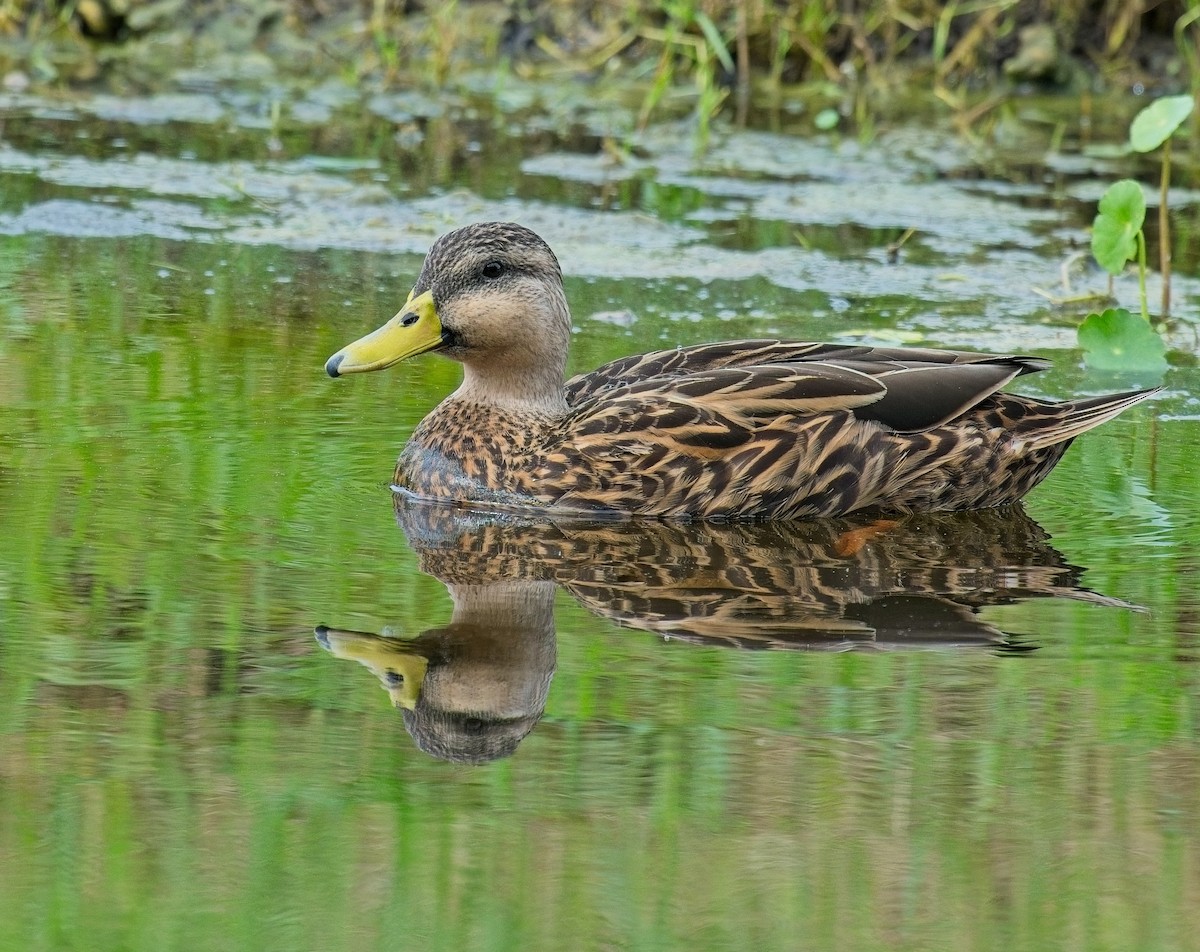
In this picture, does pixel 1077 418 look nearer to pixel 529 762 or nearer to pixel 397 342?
pixel 397 342

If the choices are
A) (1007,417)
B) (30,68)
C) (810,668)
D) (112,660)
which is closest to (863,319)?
(1007,417)

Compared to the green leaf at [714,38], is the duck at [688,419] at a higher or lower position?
lower

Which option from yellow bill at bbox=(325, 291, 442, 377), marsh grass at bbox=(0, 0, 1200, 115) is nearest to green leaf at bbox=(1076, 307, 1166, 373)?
yellow bill at bbox=(325, 291, 442, 377)

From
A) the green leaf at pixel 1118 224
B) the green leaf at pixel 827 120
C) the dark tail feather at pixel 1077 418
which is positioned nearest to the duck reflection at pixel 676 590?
the dark tail feather at pixel 1077 418

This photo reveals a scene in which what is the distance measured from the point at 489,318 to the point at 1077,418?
2.01 metres

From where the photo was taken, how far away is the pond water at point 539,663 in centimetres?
414

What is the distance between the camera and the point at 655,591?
6098 mm

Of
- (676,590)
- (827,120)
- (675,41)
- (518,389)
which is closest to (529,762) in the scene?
(676,590)

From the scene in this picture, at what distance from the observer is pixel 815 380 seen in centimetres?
714

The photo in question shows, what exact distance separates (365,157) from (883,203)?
116 inches

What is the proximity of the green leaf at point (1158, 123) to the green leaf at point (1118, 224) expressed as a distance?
0.17 metres

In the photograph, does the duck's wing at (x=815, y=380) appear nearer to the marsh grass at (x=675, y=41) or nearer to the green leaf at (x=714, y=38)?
the green leaf at (x=714, y=38)

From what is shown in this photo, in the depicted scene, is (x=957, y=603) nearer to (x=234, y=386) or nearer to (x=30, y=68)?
(x=234, y=386)

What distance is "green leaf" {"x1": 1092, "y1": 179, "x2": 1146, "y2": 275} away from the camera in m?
8.88
